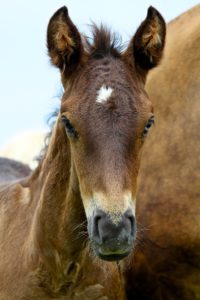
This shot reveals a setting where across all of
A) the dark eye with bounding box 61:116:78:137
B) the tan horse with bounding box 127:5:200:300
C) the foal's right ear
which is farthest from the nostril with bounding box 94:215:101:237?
the tan horse with bounding box 127:5:200:300

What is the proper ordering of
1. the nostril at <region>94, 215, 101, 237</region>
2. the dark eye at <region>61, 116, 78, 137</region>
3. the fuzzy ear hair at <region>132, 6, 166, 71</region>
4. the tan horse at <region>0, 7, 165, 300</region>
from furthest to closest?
1. the fuzzy ear hair at <region>132, 6, 166, 71</region>
2. the dark eye at <region>61, 116, 78, 137</region>
3. the tan horse at <region>0, 7, 165, 300</region>
4. the nostril at <region>94, 215, 101, 237</region>

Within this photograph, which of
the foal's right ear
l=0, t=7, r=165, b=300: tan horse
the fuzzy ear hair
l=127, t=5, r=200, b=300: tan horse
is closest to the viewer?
l=0, t=7, r=165, b=300: tan horse

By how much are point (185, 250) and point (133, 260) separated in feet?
1.37

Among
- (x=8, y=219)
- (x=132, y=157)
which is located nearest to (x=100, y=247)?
(x=132, y=157)

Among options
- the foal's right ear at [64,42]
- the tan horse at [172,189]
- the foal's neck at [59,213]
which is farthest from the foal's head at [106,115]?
the tan horse at [172,189]

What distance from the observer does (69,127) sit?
4.98m

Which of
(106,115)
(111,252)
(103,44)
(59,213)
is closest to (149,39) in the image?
(103,44)

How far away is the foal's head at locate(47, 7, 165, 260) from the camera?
4.64 metres

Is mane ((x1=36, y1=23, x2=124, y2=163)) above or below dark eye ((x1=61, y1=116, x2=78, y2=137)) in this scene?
above

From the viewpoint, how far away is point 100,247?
4.67 meters

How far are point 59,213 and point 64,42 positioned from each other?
1.07 metres

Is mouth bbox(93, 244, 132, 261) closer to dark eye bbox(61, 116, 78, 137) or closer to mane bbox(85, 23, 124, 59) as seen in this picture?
dark eye bbox(61, 116, 78, 137)

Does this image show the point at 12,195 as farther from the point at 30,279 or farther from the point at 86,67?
the point at 86,67

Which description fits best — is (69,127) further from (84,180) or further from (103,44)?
(103,44)
